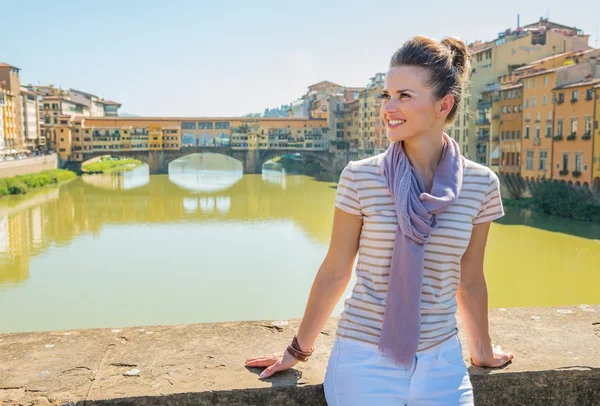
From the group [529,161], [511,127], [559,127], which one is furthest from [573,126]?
[511,127]

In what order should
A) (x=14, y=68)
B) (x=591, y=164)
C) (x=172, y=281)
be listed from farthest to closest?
(x=14, y=68)
(x=591, y=164)
(x=172, y=281)

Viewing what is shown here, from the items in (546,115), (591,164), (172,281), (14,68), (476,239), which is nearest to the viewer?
(476,239)

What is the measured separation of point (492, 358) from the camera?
4.15 feet

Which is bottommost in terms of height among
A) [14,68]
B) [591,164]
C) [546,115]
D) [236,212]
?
[236,212]

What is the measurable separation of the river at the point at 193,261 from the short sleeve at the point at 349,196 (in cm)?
658

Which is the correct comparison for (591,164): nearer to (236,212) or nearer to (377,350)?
(236,212)

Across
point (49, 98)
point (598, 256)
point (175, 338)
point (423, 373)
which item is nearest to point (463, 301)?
point (423, 373)

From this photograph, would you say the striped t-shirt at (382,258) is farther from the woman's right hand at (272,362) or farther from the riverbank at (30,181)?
the riverbank at (30,181)

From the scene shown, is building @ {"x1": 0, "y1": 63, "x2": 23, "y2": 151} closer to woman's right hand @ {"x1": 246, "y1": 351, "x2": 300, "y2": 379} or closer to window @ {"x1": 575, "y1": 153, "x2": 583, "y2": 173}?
window @ {"x1": 575, "y1": 153, "x2": 583, "y2": 173}

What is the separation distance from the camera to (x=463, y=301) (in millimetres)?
1270

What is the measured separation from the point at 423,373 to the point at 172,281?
8.78 m

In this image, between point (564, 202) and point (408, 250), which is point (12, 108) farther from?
point (408, 250)

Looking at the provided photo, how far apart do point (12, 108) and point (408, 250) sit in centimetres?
3433

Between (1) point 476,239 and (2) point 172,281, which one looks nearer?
(1) point 476,239
